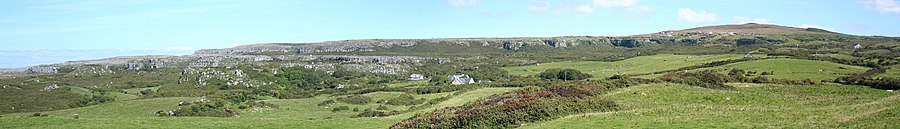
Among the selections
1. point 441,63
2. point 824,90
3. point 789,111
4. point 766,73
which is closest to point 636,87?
point 824,90

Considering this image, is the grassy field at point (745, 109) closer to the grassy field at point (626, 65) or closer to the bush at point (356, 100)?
the bush at point (356, 100)

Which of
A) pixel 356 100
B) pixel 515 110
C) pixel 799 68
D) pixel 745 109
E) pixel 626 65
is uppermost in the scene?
pixel 745 109

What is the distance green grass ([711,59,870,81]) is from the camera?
225ft

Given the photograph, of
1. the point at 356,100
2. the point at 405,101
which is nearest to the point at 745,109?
the point at 405,101

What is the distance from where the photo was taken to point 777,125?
893 inches

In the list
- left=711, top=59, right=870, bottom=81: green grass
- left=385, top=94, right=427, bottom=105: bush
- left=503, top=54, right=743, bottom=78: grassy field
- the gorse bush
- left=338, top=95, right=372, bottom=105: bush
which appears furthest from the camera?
left=503, top=54, right=743, bottom=78: grassy field

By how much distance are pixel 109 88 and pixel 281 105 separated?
42402 mm

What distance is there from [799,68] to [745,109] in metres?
58.8

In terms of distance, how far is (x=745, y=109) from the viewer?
89.3ft

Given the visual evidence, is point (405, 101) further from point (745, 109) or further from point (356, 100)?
point (745, 109)

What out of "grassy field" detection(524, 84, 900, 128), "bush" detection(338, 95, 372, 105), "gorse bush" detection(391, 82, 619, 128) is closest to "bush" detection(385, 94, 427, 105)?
"bush" detection(338, 95, 372, 105)

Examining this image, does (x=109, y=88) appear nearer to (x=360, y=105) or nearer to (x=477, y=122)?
(x=360, y=105)

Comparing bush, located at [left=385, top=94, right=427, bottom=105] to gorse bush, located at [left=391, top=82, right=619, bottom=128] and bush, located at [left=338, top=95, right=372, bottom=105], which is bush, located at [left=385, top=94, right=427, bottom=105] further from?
gorse bush, located at [left=391, top=82, right=619, bottom=128]

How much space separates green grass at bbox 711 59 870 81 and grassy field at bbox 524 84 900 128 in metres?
36.0
